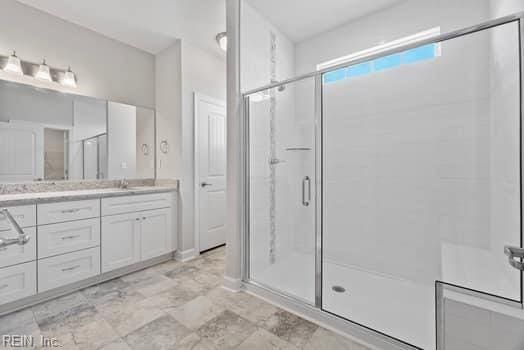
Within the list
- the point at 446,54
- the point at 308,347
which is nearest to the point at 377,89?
the point at 446,54

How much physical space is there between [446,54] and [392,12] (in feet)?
2.78

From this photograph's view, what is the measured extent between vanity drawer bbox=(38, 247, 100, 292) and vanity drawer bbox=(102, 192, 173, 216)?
0.39 metres

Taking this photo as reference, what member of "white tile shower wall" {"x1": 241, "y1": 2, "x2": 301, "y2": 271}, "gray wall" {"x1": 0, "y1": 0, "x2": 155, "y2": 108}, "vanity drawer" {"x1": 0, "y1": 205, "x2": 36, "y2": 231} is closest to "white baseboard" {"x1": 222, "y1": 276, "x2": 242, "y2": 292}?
"white tile shower wall" {"x1": 241, "y1": 2, "x2": 301, "y2": 271}

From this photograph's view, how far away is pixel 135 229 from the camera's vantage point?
2.44 metres

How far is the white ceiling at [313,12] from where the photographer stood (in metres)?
2.29

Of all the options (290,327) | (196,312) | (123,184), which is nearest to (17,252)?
(123,184)

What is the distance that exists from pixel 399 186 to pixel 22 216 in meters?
3.18

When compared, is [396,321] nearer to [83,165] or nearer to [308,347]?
[308,347]

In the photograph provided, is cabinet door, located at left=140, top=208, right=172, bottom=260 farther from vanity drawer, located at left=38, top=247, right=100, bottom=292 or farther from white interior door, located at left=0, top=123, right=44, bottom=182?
white interior door, located at left=0, top=123, right=44, bottom=182

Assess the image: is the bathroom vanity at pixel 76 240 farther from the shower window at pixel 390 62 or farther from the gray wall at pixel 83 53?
the shower window at pixel 390 62

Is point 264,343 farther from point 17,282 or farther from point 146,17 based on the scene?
point 146,17

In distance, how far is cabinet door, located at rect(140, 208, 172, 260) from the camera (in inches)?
98.9

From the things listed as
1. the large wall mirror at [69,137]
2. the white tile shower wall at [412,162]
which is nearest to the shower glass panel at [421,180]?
the white tile shower wall at [412,162]

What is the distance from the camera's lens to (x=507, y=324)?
2.77ft
